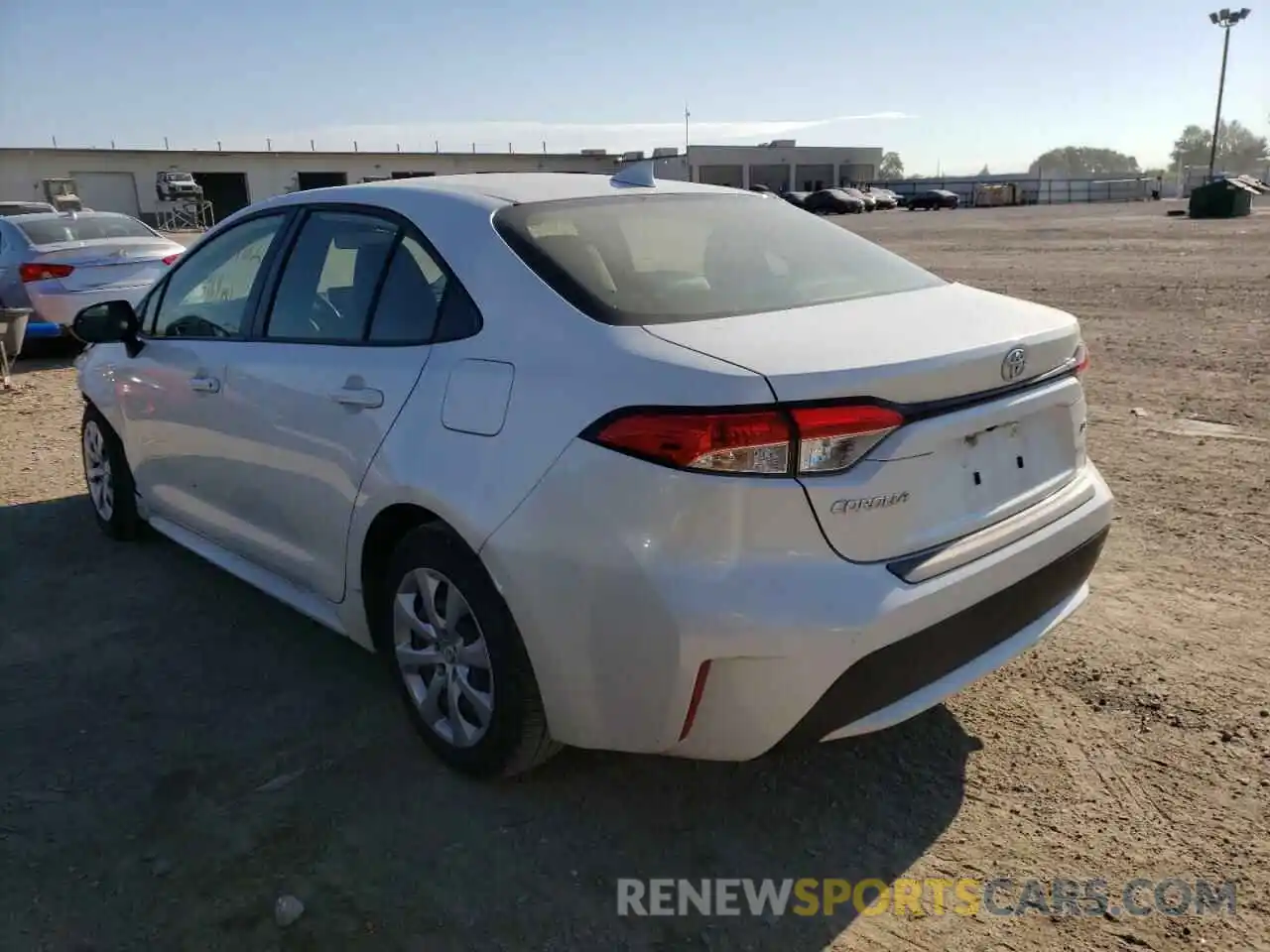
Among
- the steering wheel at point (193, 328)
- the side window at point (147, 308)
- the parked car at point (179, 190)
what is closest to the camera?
the steering wheel at point (193, 328)

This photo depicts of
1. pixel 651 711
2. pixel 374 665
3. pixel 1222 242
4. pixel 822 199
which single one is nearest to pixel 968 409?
pixel 651 711

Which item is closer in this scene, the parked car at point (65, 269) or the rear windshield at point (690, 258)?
the rear windshield at point (690, 258)

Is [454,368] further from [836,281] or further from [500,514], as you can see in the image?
[836,281]

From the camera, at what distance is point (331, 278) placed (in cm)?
339

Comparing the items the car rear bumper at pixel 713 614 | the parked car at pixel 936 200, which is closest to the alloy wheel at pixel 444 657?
the car rear bumper at pixel 713 614

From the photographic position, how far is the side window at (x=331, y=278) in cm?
317

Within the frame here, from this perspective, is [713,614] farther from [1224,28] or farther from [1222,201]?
[1224,28]

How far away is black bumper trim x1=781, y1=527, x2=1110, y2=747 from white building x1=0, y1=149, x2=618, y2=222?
52443mm

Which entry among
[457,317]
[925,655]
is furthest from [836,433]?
[457,317]

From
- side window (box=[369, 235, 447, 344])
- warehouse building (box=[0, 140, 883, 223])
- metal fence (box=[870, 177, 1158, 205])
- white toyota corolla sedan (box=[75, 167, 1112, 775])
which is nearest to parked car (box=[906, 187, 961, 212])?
metal fence (box=[870, 177, 1158, 205])

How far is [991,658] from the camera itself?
259 cm

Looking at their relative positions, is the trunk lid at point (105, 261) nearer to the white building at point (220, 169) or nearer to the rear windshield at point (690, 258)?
the rear windshield at point (690, 258)

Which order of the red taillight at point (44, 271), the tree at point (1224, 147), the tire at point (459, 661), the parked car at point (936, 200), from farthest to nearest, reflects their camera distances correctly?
1. the tree at point (1224, 147)
2. the parked car at point (936, 200)
3. the red taillight at point (44, 271)
4. the tire at point (459, 661)

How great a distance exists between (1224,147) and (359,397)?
7446 inches
